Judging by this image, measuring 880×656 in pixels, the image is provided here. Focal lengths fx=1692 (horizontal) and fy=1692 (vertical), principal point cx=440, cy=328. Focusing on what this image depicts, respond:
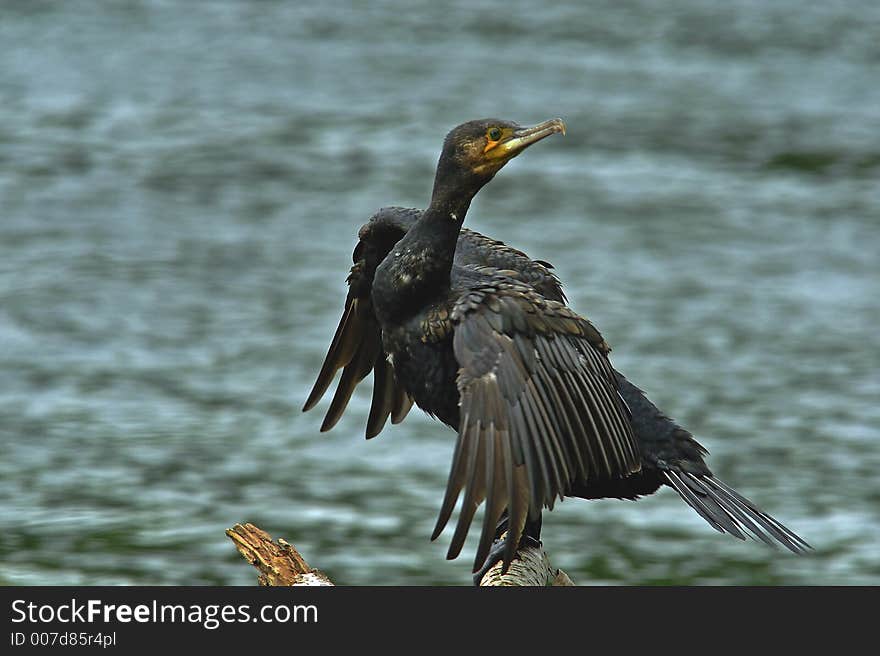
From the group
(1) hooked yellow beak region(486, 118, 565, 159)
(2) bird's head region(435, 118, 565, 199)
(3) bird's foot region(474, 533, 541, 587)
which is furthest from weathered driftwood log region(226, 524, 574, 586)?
(1) hooked yellow beak region(486, 118, 565, 159)

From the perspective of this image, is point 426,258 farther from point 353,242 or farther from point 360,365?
point 353,242

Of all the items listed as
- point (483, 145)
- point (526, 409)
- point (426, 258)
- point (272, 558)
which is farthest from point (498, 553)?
point (483, 145)

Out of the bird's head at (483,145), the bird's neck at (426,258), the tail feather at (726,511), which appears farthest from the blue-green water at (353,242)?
the bird's head at (483,145)

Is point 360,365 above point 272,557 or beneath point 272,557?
above

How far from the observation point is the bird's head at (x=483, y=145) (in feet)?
21.0

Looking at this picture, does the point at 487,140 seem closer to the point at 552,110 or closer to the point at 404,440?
the point at 404,440

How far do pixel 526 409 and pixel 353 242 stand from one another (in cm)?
967

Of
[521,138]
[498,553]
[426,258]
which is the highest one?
[521,138]

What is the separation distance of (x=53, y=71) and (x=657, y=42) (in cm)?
777

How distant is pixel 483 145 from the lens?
6441 mm

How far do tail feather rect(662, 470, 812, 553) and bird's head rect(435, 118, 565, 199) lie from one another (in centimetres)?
151

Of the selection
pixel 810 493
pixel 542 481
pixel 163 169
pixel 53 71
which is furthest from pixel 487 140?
pixel 53 71

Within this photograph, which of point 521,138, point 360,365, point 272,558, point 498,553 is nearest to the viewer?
point 272,558

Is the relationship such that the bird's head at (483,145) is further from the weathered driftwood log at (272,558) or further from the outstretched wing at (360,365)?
the weathered driftwood log at (272,558)
